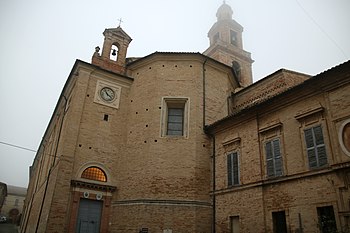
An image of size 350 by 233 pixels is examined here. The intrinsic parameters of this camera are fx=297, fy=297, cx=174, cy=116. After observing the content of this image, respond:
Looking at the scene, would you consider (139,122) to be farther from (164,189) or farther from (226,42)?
(226,42)

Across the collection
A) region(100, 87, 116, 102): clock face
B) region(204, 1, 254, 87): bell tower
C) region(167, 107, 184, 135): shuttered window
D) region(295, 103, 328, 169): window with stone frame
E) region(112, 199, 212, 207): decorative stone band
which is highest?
region(204, 1, 254, 87): bell tower

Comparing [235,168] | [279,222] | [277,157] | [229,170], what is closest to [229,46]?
[229,170]

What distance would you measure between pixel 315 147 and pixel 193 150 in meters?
5.90

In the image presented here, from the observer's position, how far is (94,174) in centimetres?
1445

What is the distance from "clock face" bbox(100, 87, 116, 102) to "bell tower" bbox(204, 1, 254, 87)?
584 inches

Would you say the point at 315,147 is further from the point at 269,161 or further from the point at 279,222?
the point at 279,222

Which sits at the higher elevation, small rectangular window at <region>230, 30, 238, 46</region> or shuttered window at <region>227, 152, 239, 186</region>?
small rectangular window at <region>230, 30, 238, 46</region>

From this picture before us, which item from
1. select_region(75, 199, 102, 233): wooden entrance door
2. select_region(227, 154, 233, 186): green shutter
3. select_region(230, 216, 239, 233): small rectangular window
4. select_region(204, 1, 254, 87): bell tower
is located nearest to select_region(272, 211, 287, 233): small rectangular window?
select_region(230, 216, 239, 233): small rectangular window

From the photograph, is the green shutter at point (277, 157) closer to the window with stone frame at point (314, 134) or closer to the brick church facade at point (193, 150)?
the brick church facade at point (193, 150)

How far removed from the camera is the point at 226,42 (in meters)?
30.2

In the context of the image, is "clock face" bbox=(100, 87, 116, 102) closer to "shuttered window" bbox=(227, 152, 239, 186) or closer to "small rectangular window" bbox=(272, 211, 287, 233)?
"shuttered window" bbox=(227, 152, 239, 186)

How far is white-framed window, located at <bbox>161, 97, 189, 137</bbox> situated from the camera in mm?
15430

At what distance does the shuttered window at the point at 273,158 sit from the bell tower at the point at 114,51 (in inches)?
386

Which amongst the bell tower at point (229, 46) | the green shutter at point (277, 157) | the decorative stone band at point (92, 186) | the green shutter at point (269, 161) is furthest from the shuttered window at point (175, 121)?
the bell tower at point (229, 46)
